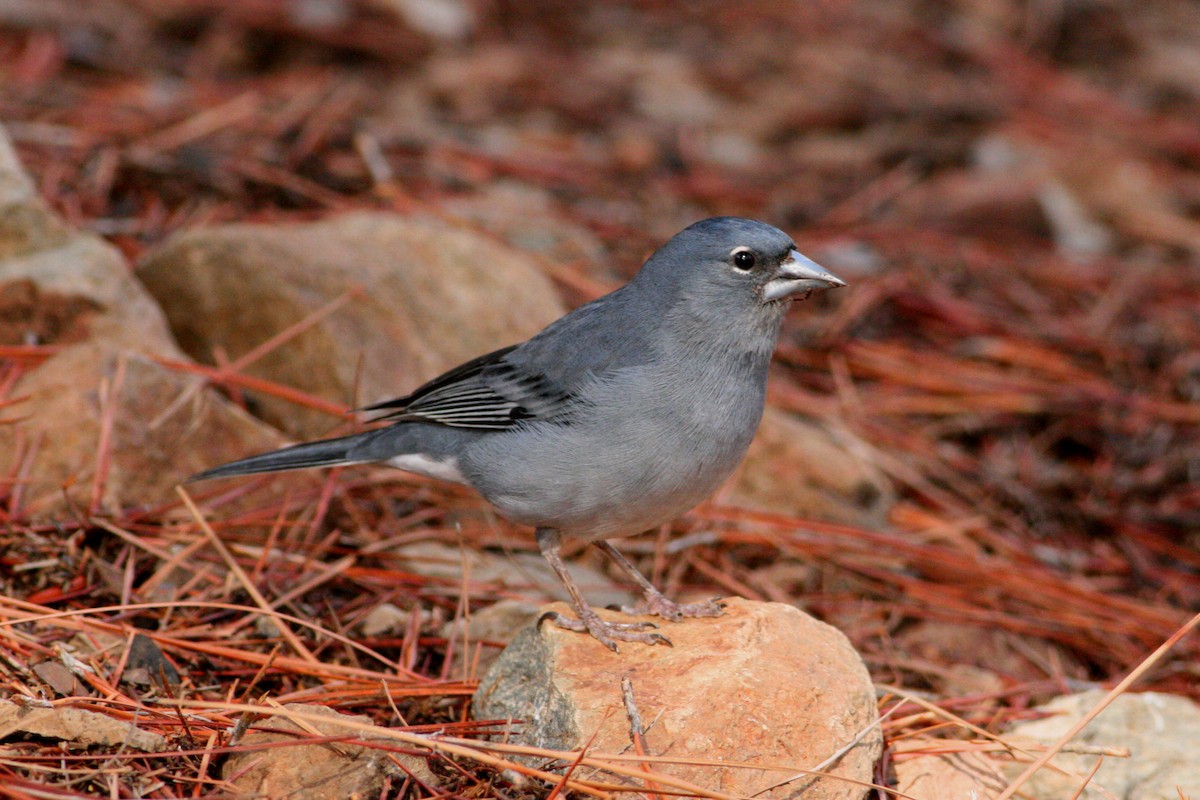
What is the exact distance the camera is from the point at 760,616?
366 cm

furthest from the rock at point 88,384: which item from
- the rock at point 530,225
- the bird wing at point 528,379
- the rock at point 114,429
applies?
the rock at point 530,225

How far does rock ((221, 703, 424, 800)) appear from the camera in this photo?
3.08 m

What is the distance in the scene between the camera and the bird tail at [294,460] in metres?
4.17

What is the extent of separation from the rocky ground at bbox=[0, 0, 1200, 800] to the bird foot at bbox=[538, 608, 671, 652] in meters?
0.06

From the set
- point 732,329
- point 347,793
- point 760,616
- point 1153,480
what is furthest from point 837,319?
point 347,793

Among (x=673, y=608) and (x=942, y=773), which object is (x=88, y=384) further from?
(x=942, y=773)

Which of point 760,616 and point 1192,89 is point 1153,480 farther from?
point 1192,89

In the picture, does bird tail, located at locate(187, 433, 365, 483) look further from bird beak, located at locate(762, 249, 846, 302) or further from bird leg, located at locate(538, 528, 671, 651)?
bird beak, located at locate(762, 249, 846, 302)

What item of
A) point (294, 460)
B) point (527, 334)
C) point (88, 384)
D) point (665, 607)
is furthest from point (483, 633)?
point (527, 334)

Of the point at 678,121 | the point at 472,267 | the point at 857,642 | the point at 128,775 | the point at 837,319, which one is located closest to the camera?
the point at 128,775

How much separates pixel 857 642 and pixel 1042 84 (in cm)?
704

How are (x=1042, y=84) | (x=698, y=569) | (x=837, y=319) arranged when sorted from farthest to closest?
(x=1042, y=84) < (x=837, y=319) < (x=698, y=569)

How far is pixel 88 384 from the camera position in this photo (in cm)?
445

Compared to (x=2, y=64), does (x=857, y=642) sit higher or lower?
lower
